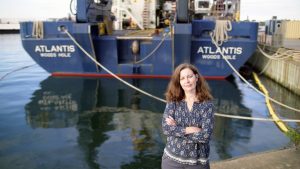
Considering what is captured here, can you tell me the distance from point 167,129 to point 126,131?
4.51 meters

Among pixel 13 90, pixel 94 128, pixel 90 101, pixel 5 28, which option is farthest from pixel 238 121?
pixel 5 28

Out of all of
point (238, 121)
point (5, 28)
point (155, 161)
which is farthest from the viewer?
point (5, 28)

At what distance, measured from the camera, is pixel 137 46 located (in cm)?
1199

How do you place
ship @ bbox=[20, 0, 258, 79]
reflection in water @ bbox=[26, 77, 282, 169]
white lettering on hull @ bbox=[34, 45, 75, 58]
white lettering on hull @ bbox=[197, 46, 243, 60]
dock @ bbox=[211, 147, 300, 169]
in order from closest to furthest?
dock @ bbox=[211, 147, 300, 169] < reflection in water @ bbox=[26, 77, 282, 169] < ship @ bbox=[20, 0, 258, 79] < white lettering on hull @ bbox=[197, 46, 243, 60] < white lettering on hull @ bbox=[34, 45, 75, 58]

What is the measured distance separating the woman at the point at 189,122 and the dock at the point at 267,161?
1.54 meters

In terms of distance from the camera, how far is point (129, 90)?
11.1 metres

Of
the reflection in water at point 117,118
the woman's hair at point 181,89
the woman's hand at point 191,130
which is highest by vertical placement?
the woman's hair at point 181,89

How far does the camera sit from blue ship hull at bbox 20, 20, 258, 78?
11398 millimetres

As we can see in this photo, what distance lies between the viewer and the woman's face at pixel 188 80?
2.61 m

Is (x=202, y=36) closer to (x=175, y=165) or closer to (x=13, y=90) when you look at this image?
(x=13, y=90)

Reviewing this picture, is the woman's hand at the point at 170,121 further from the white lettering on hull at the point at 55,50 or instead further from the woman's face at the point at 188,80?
the white lettering on hull at the point at 55,50

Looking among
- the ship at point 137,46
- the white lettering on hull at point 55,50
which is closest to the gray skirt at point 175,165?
the ship at point 137,46

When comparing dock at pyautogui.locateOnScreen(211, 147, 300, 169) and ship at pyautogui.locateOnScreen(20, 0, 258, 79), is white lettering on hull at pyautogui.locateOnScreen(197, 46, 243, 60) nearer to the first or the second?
ship at pyautogui.locateOnScreen(20, 0, 258, 79)

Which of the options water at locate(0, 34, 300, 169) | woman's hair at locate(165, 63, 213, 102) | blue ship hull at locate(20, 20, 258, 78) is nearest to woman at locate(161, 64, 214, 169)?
woman's hair at locate(165, 63, 213, 102)
